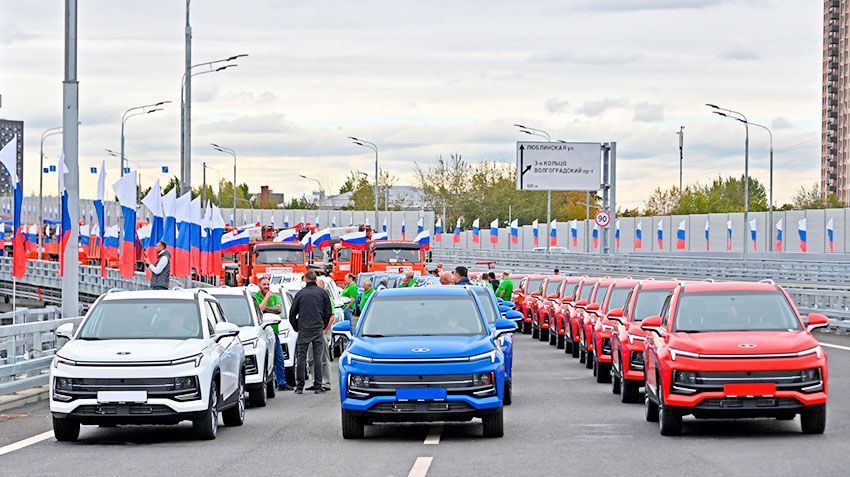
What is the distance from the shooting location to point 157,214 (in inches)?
1475

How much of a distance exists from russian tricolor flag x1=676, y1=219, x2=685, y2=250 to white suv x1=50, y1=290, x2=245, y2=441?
239 ft

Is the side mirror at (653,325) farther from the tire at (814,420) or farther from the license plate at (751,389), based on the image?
the tire at (814,420)

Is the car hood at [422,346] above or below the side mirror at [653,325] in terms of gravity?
below

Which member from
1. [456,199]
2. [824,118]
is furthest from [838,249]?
[824,118]

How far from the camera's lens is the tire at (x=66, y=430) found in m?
13.7

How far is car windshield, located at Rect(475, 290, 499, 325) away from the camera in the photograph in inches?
721

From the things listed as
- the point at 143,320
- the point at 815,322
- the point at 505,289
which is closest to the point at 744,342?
the point at 815,322

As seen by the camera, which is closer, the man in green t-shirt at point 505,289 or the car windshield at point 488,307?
the car windshield at point 488,307

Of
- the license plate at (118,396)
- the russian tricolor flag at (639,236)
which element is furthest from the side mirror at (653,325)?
the russian tricolor flag at (639,236)

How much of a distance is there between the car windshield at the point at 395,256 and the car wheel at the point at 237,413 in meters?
35.9

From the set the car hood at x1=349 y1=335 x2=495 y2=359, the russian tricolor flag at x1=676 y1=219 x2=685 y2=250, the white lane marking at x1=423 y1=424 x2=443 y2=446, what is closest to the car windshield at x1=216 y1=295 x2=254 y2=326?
the white lane marking at x1=423 y1=424 x2=443 y2=446

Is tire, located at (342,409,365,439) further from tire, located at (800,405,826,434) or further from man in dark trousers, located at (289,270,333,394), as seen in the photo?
man in dark trousers, located at (289,270,333,394)

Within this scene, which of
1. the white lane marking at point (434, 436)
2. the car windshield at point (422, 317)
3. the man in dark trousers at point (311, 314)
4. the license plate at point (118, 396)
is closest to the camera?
the license plate at point (118, 396)

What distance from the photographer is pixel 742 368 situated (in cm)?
1316
